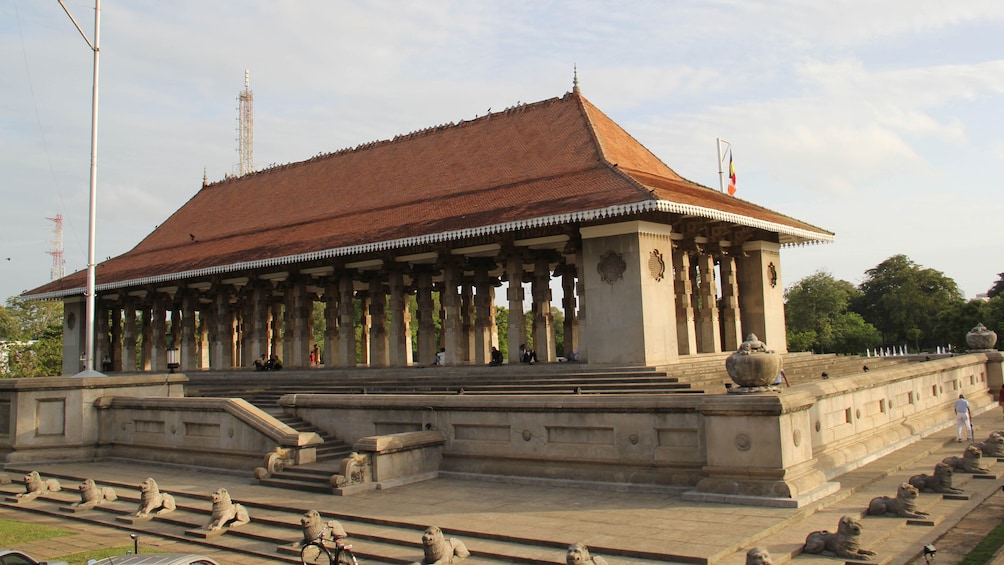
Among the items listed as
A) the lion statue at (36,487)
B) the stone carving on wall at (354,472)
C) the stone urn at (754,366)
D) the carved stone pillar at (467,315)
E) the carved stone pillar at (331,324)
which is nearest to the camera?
the stone urn at (754,366)

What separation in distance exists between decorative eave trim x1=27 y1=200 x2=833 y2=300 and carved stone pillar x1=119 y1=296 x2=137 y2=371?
13.4 feet

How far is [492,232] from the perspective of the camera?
18.8m

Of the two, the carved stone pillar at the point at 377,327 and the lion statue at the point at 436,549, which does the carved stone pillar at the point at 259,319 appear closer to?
the carved stone pillar at the point at 377,327

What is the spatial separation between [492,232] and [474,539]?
389 inches

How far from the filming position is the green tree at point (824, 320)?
60.7 metres

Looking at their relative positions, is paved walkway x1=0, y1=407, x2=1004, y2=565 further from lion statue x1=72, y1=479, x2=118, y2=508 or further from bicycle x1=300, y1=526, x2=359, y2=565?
bicycle x1=300, y1=526, x2=359, y2=565

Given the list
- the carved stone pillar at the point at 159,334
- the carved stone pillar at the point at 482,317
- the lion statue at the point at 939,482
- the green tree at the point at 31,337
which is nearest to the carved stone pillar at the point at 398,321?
the carved stone pillar at the point at 482,317

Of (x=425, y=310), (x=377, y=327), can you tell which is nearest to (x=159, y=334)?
(x=377, y=327)

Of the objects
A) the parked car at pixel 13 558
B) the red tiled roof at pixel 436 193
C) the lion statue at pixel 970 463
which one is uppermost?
the red tiled roof at pixel 436 193

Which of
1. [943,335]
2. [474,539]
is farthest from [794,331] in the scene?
[474,539]

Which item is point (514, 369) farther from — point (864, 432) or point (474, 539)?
point (474, 539)

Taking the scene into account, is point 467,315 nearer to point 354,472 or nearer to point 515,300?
point 515,300

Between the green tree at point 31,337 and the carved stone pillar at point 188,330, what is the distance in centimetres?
2129

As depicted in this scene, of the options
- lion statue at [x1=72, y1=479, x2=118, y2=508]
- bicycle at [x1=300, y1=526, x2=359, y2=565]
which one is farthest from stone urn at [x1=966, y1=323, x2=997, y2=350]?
lion statue at [x1=72, y1=479, x2=118, y2=508]
